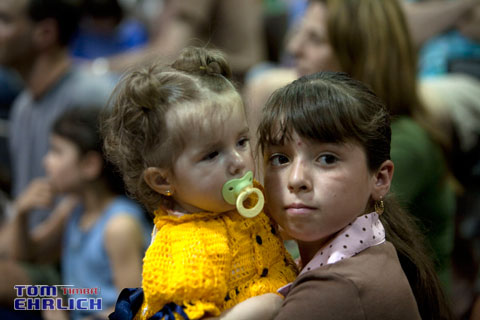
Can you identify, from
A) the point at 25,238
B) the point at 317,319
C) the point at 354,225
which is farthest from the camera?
the point at 25,238

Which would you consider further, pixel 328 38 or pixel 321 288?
pixel 328 38

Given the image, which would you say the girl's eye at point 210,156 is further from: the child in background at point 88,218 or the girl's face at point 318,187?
the child in background at point 88,218

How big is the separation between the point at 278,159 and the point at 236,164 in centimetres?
10

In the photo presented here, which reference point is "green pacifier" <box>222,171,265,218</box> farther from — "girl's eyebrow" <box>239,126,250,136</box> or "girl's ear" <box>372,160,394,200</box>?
"girl's ear" <box>372,160,394,200</box>

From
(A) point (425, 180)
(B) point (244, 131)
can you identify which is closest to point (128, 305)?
(B) point (244, 131)

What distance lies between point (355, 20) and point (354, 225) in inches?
48.8

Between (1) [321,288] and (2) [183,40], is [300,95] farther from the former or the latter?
(2) [183,40]

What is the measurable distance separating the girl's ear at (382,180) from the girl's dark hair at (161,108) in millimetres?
357

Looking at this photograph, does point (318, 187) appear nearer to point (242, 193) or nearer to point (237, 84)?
point (242, 193)

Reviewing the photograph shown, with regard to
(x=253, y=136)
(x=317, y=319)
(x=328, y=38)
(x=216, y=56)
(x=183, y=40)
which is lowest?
(x=317, y=319)

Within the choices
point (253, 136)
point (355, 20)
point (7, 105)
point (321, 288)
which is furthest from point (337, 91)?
point (7, 105)

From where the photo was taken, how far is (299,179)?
3.94 ft

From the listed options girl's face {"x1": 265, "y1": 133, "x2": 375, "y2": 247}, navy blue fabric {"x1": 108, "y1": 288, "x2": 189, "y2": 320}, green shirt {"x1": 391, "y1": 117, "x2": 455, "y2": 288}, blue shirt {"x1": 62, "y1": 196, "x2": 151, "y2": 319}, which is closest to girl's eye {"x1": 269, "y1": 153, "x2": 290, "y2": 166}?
girl's face {"x1": 265, "y1": 133, "x2": 375, "y2": 247}

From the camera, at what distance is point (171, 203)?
135 centimetres
